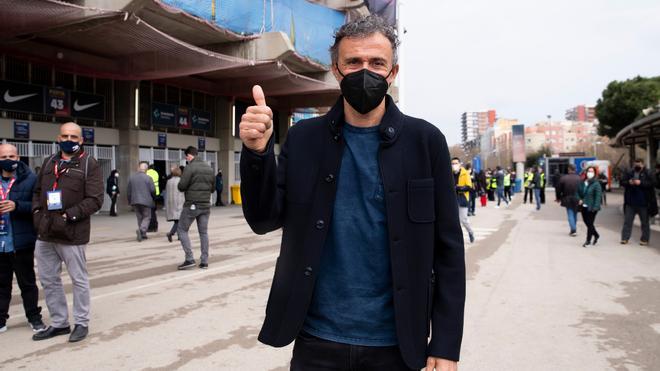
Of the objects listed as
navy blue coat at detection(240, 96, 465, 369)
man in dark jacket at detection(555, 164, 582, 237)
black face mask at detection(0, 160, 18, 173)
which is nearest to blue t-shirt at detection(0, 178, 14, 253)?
black face mask at detection(0, 160, 18, 173)

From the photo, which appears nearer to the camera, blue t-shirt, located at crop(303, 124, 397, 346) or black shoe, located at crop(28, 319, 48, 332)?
blue t-shirt, located at crop(303, 124, 397, 346)

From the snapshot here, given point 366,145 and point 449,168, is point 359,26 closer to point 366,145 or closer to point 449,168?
point 366,145

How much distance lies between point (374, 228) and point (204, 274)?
265 inches

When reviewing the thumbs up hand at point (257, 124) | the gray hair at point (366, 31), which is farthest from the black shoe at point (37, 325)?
the gray hair at point (366, 31)

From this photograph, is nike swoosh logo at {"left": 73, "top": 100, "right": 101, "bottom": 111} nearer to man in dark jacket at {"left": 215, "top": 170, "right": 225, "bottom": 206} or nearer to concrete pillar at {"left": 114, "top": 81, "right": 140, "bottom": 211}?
concrete pillar at {"left": 114, "top": 81, "right": 140, "bottom": 211}

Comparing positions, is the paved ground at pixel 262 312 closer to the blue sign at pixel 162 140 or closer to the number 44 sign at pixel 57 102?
the number 44 sign at pixel 57 102

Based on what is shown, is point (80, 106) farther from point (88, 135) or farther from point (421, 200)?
point (421, 200)

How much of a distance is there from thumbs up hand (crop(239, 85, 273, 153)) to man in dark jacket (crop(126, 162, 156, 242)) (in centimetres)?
1149

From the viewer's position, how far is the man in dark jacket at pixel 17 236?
16.9 feet

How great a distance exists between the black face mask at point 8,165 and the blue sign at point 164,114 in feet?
63.8

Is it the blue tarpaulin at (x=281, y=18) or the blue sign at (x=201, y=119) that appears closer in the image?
the blue tarpaulin at (x=281, y=18)

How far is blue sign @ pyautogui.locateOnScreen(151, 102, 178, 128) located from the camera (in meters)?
24.0

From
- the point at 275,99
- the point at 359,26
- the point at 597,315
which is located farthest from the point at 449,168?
the point at 275,99

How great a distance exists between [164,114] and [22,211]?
66.8ft
